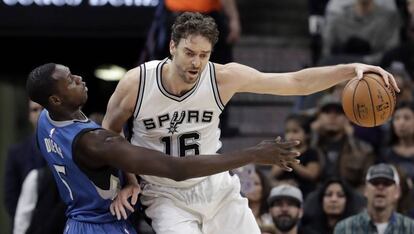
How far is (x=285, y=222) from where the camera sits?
32.3 feet

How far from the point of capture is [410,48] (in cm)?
1259

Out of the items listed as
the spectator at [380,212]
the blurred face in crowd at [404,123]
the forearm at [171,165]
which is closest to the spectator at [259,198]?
the spectator at [380,212]

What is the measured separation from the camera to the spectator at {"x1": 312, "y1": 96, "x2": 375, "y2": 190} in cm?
1088

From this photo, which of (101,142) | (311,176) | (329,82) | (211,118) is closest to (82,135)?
(101,142)

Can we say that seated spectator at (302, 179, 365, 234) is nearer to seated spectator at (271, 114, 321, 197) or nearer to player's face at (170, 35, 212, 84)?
seated spectator at (271, 114, 321, 197)

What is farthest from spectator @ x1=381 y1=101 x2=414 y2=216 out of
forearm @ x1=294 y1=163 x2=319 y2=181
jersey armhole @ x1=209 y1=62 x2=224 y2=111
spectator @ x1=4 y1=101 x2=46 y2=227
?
jersey armhole @ x1=209 y1=62 x2=224 y2=111

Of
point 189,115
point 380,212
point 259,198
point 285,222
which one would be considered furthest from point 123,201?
point 259,198

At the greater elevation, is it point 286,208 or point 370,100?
point 370,100

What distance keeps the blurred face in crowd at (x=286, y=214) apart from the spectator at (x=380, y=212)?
39cm

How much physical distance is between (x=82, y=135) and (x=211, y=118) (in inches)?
37.7

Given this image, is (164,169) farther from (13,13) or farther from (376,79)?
(13,13)

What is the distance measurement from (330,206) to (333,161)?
3.04ft

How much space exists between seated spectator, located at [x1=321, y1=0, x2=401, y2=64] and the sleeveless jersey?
224 inches

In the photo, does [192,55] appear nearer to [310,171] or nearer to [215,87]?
[215,87]
